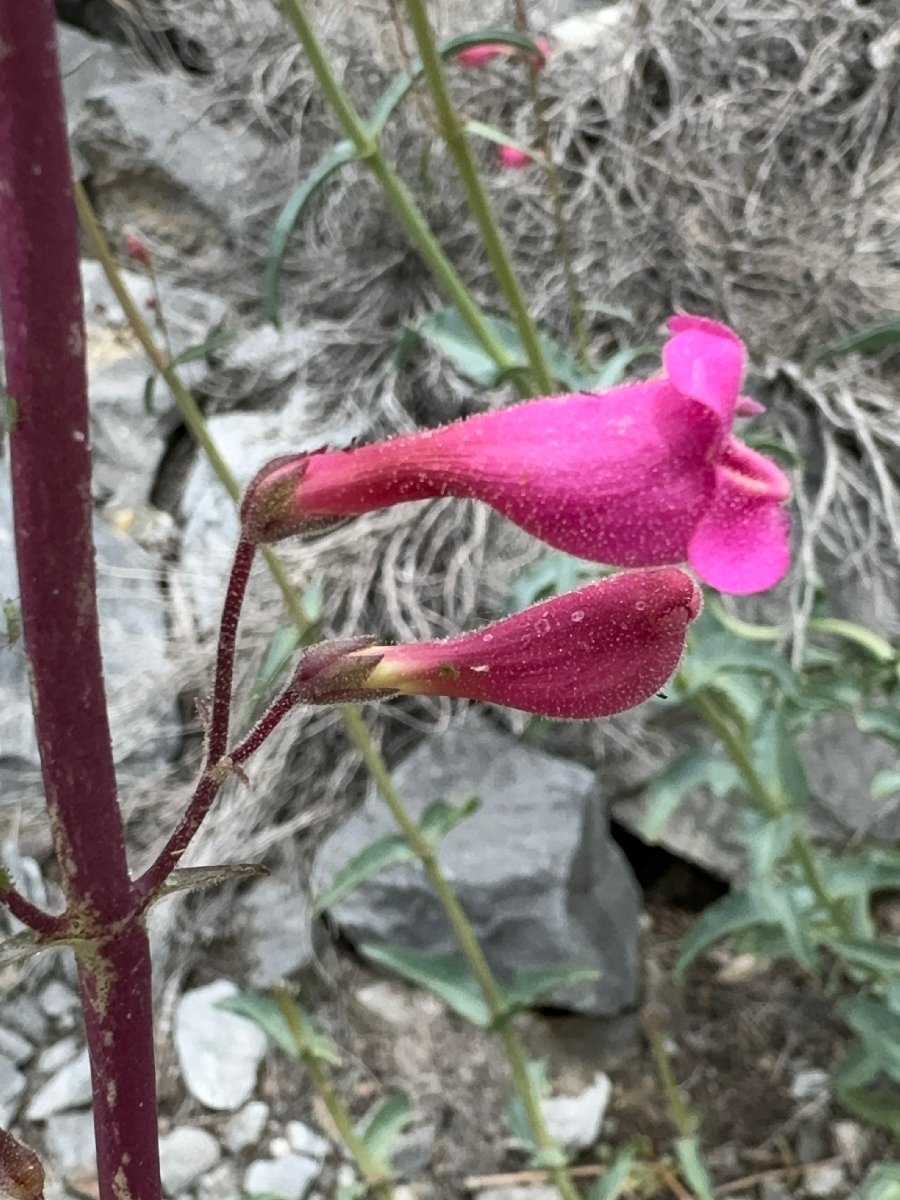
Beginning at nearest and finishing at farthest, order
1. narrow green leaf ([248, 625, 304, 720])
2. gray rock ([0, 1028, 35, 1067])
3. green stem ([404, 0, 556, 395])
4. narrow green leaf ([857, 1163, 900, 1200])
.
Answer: narrow green leaf ([248, 625, 304, 720]) < green stem ([404, 0, 556, 395]) < narrow green leaf ([857, 1163, 900, 1200]) < gray rock ([0, 1028, 35, 1067])

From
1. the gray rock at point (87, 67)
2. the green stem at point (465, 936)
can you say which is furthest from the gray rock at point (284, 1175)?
the gray rock at point (87, 67)

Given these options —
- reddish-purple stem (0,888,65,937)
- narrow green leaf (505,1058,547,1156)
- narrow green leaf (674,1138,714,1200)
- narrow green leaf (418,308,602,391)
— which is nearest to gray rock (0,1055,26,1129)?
narrow green leaf (505,1058,547,1156)

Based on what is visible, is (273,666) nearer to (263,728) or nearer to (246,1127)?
(263,728)

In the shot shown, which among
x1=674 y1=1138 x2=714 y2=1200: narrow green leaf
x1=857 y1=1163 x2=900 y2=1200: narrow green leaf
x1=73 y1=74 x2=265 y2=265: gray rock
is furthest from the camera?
x1=73 y1=74 x2=265 y2=265: gray rock

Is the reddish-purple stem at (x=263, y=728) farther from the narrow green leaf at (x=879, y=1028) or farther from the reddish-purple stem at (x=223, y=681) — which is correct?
the narrow green leaf at (x=879, y=1028)

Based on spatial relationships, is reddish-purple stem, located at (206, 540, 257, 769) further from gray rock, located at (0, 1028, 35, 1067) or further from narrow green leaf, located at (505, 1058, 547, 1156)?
gray rock, located at (0, 1028, 35, 1067)

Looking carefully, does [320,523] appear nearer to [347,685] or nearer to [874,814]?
[347,685]
